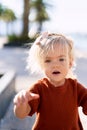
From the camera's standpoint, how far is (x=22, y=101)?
2.45m

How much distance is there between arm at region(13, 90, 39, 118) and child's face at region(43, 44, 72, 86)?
254 millimetres

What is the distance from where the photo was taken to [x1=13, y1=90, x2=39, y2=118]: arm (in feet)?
7.99

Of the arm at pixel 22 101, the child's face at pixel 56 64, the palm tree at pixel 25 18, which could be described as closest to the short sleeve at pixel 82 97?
the child's face at pixel 56 64

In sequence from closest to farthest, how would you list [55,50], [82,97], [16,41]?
[55,50]
[82,97]
[16,41]

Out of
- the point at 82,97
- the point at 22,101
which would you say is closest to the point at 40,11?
the point at 82,97

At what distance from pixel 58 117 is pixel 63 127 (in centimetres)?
7

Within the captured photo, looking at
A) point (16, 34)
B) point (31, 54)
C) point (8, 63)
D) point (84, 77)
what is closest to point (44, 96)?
point (31, 54)

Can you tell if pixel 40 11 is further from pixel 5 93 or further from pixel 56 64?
pixel 56 64

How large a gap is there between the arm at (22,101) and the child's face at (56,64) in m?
0.25

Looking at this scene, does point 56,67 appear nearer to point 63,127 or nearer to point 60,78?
point 60,78

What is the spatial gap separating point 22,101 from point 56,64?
1.31 feet

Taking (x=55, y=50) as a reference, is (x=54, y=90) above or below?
below

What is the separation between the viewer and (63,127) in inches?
109

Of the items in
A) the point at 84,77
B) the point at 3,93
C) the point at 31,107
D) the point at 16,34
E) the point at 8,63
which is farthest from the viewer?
the point at 16,34
